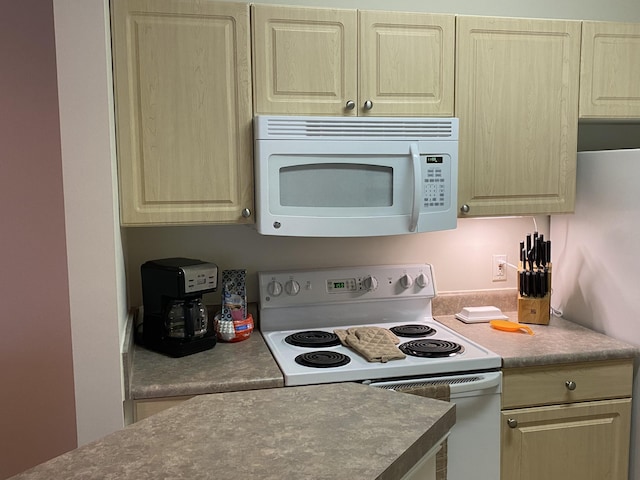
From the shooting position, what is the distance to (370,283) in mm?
2633

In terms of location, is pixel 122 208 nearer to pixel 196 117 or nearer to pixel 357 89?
pixel 196 117

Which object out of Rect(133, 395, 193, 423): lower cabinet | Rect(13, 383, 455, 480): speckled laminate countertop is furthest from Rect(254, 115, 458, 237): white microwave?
Rect(13, 383, 455, 480): speckled laminate countertop

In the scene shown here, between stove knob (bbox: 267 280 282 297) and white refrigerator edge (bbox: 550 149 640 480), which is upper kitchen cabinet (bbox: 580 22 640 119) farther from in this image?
stove knob (bbox: 267 280 282 297)

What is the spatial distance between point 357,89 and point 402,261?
83 cm

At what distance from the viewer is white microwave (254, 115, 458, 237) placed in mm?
2209

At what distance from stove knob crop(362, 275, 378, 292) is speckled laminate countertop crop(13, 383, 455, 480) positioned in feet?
3.99

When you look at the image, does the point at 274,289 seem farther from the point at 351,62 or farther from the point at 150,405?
the point at 351,62

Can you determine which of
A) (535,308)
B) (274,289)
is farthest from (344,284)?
(535,308)

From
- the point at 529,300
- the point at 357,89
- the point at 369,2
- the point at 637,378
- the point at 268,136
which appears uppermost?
the point at 369,2

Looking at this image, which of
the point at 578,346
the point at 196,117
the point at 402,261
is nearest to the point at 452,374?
the point at 578,346

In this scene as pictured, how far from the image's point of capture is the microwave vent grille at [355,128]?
2186 mm

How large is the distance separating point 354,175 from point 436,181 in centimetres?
31

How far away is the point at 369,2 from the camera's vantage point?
264 centimetres

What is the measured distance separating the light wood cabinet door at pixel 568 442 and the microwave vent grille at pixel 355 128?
1040 mm
